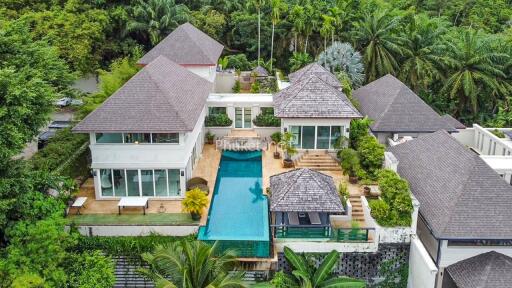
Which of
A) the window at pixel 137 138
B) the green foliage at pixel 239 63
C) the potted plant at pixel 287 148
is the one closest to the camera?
the window at pixel 137 138

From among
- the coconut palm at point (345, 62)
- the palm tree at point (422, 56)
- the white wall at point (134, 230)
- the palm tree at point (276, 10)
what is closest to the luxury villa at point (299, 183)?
the white wall at point (134, 230)

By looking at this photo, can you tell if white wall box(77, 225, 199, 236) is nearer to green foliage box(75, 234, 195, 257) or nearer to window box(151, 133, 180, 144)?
green foliage box(75, 234, 195, 257)

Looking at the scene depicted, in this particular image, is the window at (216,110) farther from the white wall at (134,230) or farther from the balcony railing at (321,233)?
the balcony railing at (321,233)

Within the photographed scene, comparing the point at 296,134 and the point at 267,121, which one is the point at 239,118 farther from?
the point at 296,134

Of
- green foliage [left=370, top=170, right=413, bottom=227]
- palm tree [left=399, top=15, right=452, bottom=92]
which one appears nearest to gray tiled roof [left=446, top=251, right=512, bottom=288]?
green foliage [left=370, top=170, right=413, bottom=227]

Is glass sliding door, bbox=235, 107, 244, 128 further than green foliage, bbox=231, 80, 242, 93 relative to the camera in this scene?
No

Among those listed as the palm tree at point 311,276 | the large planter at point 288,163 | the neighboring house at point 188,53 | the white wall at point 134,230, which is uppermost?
the neighboring house at point 188,53

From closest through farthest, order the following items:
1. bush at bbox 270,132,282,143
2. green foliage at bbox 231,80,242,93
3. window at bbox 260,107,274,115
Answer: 1. bush at bbox 270,132,282,143
2. window at bbox 260,107,274,115
3. green foliage at bbox 231,80,242,93

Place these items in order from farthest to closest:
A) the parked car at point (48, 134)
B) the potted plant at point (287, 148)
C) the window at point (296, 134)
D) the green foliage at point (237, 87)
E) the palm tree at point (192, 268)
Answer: the green foliage at point (237, 87)
the parked car at point (48, 134)
the window at point (296, 134)
the potted plant at point (287, 148)
the palm tree at point (192, 268)
